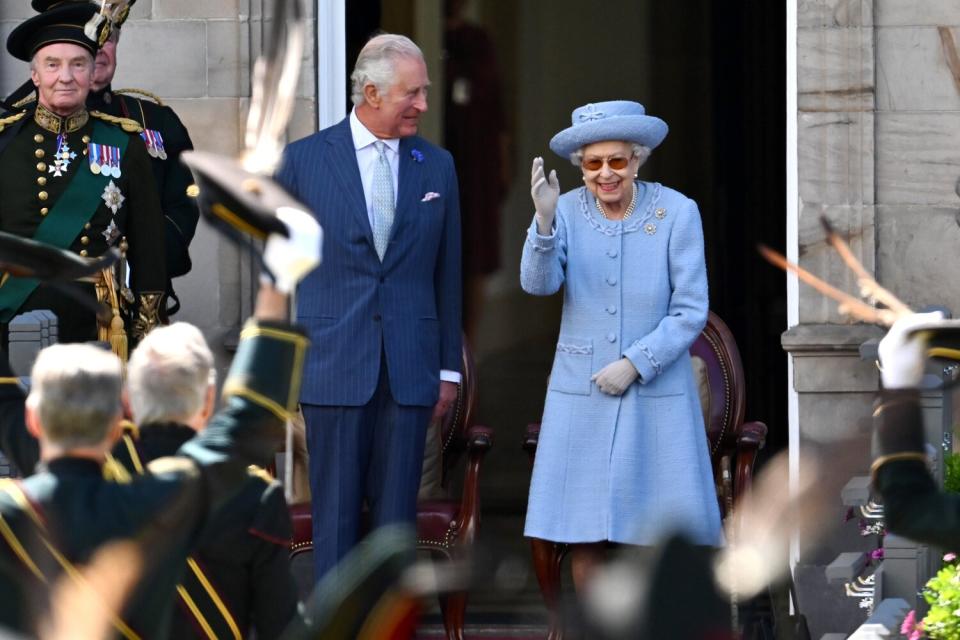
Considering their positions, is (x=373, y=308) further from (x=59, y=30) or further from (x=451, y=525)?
(x=59, y=30)

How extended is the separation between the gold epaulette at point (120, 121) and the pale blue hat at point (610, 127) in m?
1.38

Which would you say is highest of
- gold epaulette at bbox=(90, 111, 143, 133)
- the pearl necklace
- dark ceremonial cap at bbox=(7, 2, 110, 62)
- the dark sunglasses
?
dark ceremonial cap at bbox=(7, 2, 110, 62)

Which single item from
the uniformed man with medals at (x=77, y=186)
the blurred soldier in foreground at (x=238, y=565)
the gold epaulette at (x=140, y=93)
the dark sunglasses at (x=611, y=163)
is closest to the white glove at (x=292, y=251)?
the blurred soldier in foreground at (x=238, y=565)

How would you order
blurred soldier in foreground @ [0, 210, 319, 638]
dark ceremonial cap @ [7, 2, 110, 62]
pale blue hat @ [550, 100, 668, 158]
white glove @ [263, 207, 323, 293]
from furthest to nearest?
dark ceremonial cap @ [7, 2, 110, 62]
pale blue hat @ [550, 100, 668, 158]
blurred soldier in foreground @ [0, 210, 319, 638]
white glove @ [263, 207, 323, 293]

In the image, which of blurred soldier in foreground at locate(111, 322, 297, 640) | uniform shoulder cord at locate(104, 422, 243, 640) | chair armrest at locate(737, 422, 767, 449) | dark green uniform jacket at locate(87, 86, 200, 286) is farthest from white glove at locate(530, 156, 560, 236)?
uniform shoulder cord at locate(104, 422, 243, 640)

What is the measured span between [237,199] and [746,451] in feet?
13.5

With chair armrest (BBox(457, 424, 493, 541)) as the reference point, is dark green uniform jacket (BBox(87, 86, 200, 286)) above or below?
above

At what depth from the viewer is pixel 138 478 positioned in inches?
136

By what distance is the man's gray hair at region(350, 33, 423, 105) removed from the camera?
251 inches

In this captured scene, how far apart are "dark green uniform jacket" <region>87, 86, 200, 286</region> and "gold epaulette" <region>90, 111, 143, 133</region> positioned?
18 centimetres

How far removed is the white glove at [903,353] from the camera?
11.4 feet

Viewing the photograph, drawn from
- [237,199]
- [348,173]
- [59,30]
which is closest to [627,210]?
[348,173]

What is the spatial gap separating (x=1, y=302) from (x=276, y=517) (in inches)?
→ 107

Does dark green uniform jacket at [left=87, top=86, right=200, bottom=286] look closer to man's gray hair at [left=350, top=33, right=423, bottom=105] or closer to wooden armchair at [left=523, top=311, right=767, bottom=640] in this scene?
man's gray hair at [left=350, top=33, right=423, bottom=105]
